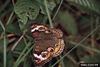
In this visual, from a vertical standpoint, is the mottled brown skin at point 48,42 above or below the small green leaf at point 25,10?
below

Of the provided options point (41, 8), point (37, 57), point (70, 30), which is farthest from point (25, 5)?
point (70, 30)

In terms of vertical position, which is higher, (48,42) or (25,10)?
(25,10)

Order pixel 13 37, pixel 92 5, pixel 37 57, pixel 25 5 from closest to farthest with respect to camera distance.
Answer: pixel 37 57 < pixel 25 5 < pixel 92 5 < pixel 13 37

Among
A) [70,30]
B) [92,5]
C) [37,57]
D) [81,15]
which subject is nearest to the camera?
[37,57]

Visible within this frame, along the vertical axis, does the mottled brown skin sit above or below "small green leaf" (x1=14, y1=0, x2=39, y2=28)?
below

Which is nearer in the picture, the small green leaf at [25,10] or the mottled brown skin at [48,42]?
the mottled brown skin at [48,42]

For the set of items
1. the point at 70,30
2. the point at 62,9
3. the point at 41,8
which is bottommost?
the point at 70,30

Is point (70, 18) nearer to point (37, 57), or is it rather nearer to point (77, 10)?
point (77, 10)

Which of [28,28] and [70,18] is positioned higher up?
[28,28]

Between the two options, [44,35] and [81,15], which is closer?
[44,35]

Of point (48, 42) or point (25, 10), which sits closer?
point (48, 42)

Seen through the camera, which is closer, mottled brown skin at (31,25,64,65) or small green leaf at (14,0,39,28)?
mottled brown skin at (31,25,64,65)
